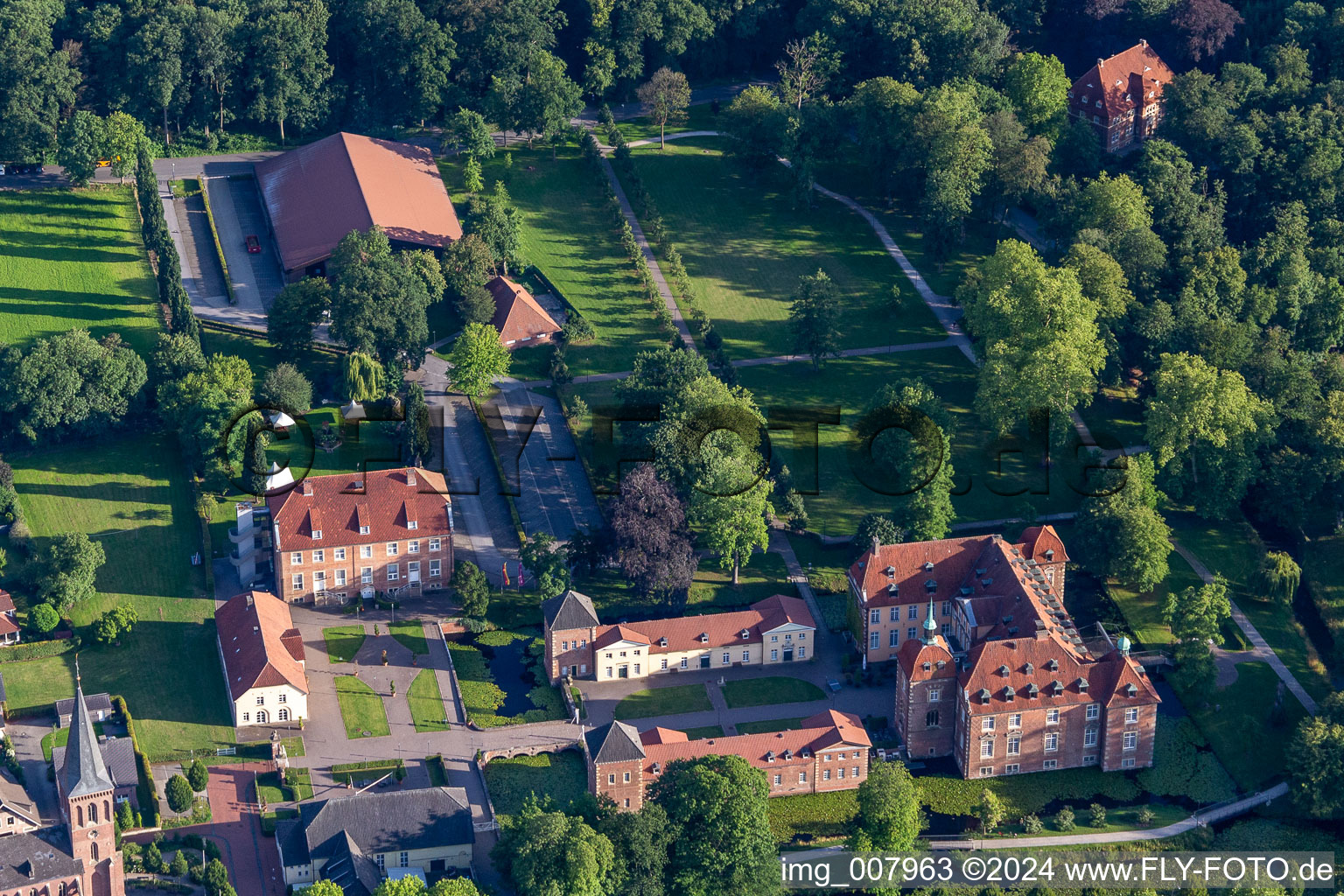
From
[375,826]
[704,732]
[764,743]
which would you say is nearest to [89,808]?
[375,826]

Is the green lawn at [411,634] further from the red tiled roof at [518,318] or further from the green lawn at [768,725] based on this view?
the red tiled roof at [518,318]

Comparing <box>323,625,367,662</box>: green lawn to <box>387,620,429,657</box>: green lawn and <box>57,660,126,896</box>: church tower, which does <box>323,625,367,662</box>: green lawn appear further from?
<box>57,660,126,896</box>: church tower

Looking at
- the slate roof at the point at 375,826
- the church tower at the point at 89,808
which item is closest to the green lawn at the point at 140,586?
the slate roof at the point at 375,826

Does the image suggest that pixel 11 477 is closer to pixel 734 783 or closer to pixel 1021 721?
pixel 734 783

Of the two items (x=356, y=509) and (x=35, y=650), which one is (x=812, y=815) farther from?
(x=35, y=650)

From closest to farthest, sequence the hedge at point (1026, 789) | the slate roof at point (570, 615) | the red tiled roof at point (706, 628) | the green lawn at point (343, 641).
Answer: the hedge at point (1026, 789)
the slate roof at point (570, 615)
the red tiled roof at point (706, 628)
the green lawn at point (343, 641)

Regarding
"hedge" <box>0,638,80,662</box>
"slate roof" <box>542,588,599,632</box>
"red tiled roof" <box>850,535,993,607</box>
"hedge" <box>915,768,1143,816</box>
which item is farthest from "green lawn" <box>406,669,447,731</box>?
"hedge" <box>915,768,1143,816</box>

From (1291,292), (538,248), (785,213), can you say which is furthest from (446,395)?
(1291,292)
